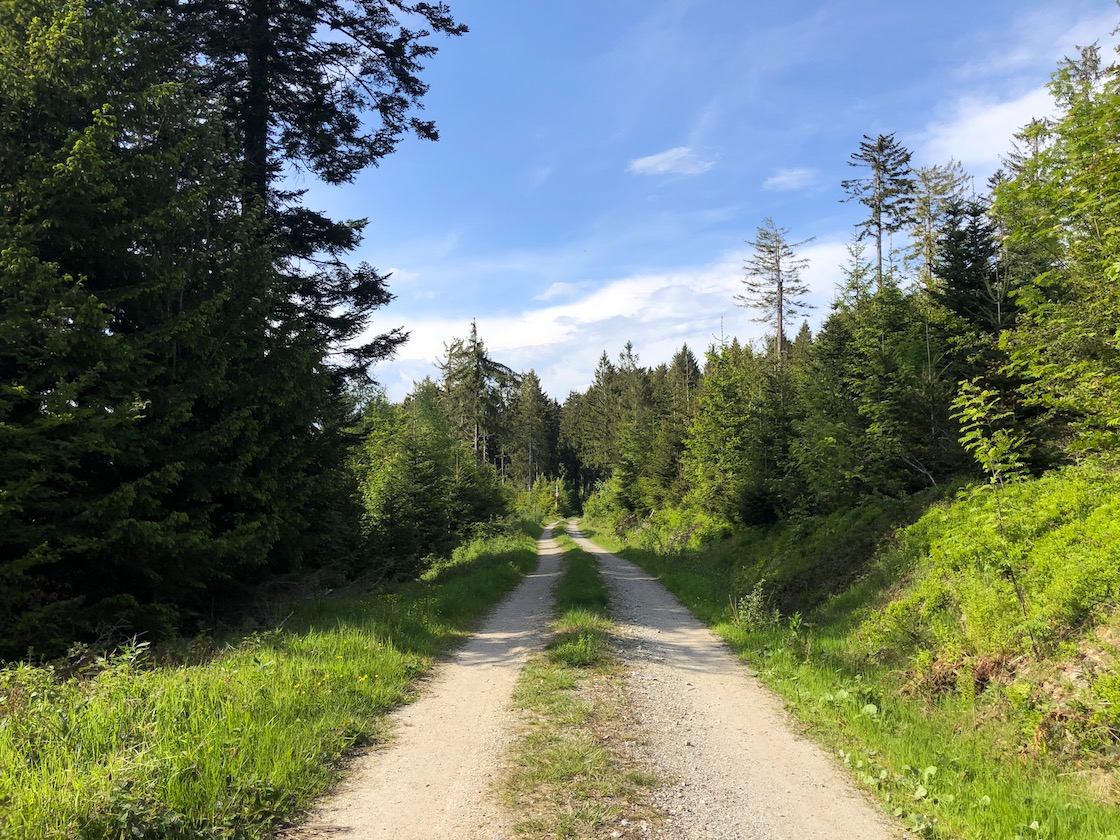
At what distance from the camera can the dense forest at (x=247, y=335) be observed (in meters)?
7.83

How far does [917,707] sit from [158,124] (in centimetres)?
1373

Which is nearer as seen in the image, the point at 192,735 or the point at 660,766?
the point at 192,735

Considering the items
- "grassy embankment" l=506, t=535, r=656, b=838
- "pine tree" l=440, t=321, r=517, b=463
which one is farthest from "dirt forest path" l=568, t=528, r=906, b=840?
"pine tree" l=440, t=321, r=517, b=463

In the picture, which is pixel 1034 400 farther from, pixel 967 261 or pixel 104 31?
pixel 104 31

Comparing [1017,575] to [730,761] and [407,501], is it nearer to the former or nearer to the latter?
[730,761]

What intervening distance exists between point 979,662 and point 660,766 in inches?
160

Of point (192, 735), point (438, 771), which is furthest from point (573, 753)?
point (192, 735)

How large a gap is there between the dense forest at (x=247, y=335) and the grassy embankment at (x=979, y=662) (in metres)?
1.06

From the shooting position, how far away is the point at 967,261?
14336 millimetres

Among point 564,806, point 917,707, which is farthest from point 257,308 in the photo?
point 917,707

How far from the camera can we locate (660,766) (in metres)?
4.97

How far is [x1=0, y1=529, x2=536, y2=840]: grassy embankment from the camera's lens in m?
3.51

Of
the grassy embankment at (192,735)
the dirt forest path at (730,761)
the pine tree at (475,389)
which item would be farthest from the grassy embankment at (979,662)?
the pine tree at (475,389)

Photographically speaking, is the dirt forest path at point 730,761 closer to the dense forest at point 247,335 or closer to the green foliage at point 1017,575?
the green foliage at point 1017,575
